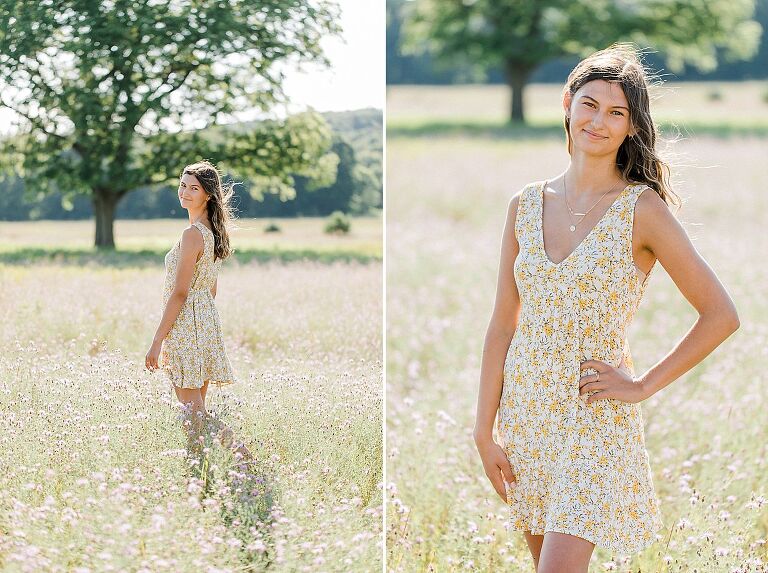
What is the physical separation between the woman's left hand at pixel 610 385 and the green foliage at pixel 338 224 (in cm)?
142

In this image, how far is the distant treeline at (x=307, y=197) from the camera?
3.54 meters

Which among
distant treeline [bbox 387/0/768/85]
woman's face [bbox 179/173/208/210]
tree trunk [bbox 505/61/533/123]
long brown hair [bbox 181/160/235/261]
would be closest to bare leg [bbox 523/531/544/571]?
long brown hair [bbox 181/160/235/261]

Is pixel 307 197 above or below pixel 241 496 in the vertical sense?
above

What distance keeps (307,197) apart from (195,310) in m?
0.66

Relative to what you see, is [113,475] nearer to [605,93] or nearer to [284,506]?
[284,506]

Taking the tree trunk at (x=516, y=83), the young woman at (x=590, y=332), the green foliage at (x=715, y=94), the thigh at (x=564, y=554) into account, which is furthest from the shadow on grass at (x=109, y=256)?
the green foliage at (x=715, y=94)

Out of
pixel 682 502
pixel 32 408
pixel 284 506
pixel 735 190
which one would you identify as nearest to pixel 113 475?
pixel 32 408

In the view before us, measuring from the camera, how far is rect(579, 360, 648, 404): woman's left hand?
9.13 ft

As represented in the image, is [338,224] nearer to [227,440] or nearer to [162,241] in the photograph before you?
[162,241]

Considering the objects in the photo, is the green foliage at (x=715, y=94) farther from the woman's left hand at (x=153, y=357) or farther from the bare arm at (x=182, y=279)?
the woman's left hand at (x=153, y=357)

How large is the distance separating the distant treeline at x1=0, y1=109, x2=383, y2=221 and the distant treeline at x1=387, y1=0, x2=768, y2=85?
84.3 ft

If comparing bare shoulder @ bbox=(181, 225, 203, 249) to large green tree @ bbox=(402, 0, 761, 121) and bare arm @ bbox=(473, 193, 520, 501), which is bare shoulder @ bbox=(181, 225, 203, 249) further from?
large green tree @ bbox=(402, 0, 761, 121)

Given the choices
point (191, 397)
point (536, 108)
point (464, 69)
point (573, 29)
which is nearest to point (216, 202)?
point (191, 397)

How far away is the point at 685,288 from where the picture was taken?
9.00 feet
